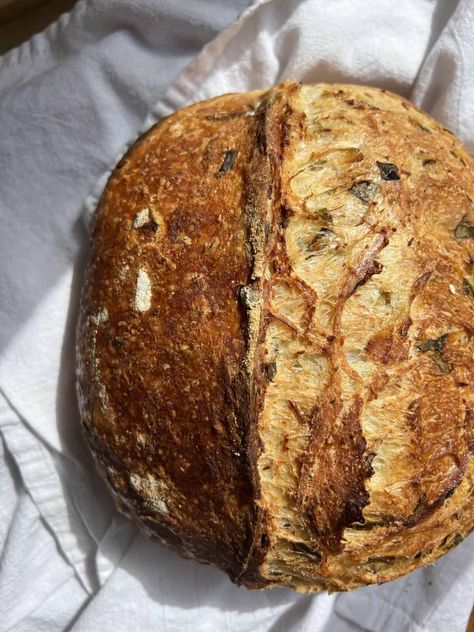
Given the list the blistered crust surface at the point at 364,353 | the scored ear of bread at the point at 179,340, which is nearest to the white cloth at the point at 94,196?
the scored ear of bread at the point at 179,340

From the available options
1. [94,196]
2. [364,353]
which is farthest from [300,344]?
[94,196]

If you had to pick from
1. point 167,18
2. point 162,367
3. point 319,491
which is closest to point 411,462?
point 319,491

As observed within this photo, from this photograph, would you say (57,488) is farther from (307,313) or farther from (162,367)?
(307,313)

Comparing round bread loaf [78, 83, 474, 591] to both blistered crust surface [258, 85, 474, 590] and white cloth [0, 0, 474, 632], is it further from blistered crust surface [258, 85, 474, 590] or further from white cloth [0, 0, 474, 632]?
white cloth [0, 0, 474, 632]

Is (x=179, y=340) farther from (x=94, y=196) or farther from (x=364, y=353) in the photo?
(x=94, y=196)

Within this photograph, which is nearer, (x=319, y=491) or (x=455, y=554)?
(x=319, y=491)
